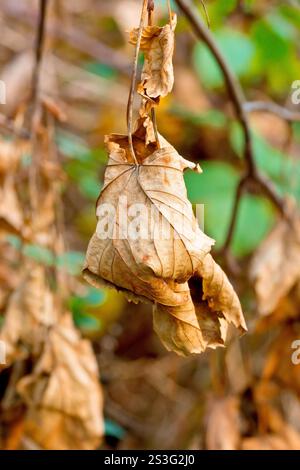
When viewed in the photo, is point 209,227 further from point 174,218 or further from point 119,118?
point 174,218

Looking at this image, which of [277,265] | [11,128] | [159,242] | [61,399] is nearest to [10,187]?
[11,128]

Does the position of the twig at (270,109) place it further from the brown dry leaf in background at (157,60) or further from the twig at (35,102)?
the brown dry leaf in background at (157,60)

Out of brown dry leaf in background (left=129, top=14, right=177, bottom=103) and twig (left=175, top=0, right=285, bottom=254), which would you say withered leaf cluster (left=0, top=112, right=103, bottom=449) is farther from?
brown dry leaf in background (left=129, top=14, right=177, bottom=103)

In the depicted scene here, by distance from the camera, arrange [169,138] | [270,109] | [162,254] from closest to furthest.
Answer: [162,254]
[270,109]
[169,138]

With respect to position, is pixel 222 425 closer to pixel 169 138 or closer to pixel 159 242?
pixel 159 242

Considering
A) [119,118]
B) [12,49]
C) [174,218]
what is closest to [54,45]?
[12,49]

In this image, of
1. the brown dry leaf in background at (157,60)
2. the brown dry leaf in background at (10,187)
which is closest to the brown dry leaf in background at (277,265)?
the brown dry leaf in background at (10,187)

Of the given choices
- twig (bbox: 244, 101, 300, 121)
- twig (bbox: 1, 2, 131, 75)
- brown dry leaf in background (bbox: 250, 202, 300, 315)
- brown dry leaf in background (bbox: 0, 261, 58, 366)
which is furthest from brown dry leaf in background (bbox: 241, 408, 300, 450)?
twig (bbox: 1, 2, 131, 75)
